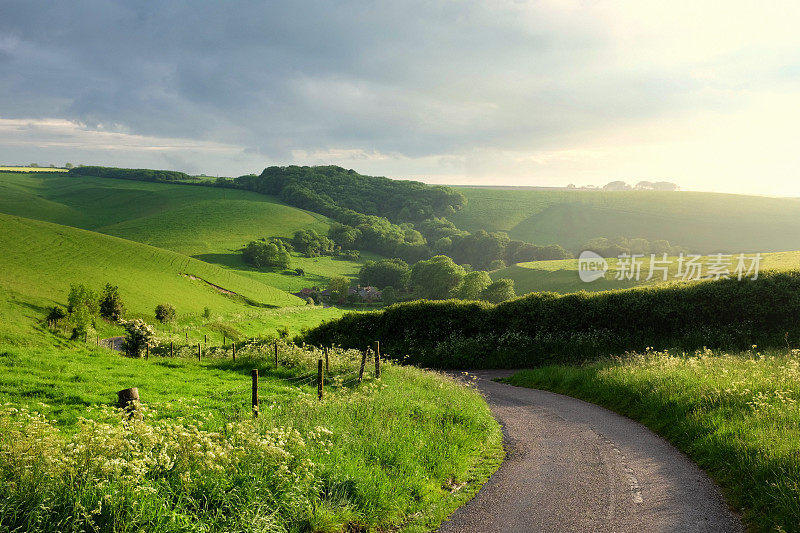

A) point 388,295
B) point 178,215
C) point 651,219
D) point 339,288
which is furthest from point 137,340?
point 651,219

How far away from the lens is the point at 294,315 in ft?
218

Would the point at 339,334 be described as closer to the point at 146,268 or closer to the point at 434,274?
the point at 146,268

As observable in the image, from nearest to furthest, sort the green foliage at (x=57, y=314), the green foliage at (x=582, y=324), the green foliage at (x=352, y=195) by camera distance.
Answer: the green foliage at (x=582, y=324)
the green foliage at (x=57, y=314)
the green foliage at (x=352, y=195)

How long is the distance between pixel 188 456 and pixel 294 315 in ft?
201

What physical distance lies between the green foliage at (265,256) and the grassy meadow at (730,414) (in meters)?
88.8

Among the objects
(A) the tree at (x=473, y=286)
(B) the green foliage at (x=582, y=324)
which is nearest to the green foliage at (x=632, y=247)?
(A) the tree at (x=473, y=286)

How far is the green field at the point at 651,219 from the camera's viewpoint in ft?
360

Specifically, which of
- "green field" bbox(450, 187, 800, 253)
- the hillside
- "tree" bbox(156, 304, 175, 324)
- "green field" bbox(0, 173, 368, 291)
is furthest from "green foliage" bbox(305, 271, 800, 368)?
"green field" bbox(450, 187, 800, 253)

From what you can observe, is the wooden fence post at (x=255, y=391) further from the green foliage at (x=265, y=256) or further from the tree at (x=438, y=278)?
the green foliage at (x=265, y=256)

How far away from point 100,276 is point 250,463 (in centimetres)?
6038

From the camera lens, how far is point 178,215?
122875mm

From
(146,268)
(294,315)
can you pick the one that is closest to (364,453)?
(294,315)

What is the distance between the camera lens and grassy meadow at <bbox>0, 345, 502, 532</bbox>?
537cm

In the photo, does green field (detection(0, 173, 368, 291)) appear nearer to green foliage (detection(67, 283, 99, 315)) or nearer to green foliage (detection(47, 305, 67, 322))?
green foliage (detection(67, 283, 99, 315))
